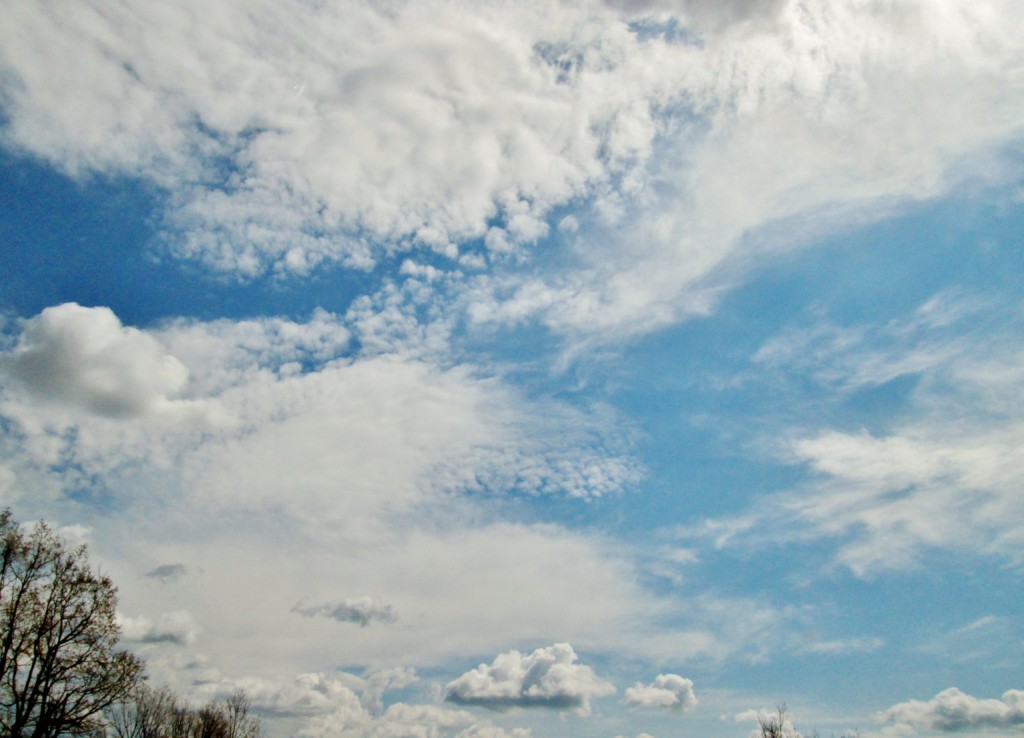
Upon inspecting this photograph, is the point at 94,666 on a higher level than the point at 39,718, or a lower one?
higher

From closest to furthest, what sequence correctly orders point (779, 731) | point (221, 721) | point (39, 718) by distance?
point (39, 718), point (779, 731), point (221, 721)

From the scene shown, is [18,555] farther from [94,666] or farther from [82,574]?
[94,666]

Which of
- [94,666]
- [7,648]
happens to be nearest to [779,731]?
[94,666]

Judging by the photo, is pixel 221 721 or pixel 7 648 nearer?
pixel 7 648

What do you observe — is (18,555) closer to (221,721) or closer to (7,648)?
(7,648)

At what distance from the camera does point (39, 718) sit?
29.6m

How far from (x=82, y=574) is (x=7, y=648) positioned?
4.15 meters

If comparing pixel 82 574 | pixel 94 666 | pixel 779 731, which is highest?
pixel 82 574

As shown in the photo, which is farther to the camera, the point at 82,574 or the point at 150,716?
the point at 150,716

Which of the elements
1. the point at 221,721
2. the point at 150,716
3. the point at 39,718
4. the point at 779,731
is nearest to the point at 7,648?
the point at 39,718

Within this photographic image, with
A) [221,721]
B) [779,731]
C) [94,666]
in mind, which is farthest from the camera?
[221,721]

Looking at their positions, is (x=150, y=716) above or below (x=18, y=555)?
below

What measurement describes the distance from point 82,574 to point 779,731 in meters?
56.7

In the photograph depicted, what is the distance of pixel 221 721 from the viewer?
65.8 m
